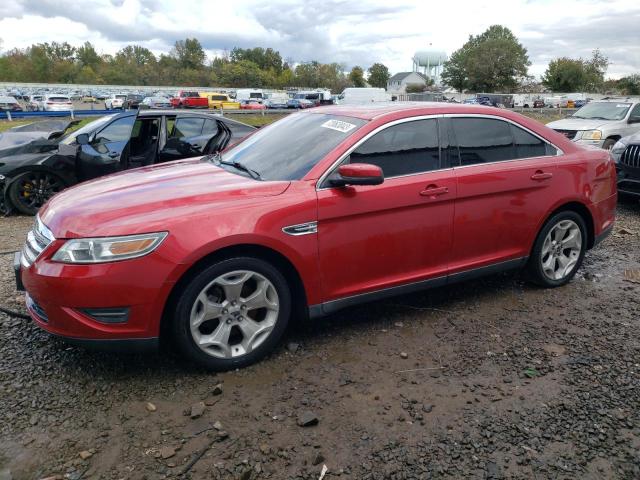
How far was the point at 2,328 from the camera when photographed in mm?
3805

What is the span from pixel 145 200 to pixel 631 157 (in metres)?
7.21

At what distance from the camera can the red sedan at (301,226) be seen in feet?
9.48

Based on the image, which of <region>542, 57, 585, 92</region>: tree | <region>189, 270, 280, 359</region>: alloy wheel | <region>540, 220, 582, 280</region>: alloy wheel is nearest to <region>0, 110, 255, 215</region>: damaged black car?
<region>189, 270, 280, 359</region>: alloy wheel

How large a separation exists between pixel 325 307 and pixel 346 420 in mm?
870

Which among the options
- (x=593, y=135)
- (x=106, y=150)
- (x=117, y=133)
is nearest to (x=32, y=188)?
(x=106, y=150)

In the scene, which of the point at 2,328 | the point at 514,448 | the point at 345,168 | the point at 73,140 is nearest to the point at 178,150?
the point at 73,140

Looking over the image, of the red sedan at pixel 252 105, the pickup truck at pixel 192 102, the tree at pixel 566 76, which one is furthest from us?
the tree at pixel 566 76

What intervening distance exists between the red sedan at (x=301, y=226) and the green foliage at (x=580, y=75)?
8401cm

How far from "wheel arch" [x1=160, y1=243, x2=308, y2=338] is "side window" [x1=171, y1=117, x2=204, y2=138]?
465 cm

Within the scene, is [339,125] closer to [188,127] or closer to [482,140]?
[482,140]

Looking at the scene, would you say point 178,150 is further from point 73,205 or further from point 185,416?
point 185,416

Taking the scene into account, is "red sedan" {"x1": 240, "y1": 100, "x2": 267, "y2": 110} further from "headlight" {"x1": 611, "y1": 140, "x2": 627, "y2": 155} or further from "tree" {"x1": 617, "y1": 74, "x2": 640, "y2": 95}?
"tree" {"x1": 617, "y1": 74, "x2": 640, "y2": 95}

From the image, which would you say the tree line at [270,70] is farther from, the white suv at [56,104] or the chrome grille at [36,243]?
the chrome grille at [36,243]

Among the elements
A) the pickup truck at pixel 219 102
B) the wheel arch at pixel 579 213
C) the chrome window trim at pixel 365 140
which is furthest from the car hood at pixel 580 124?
the pickup truck at pixel 219 102
